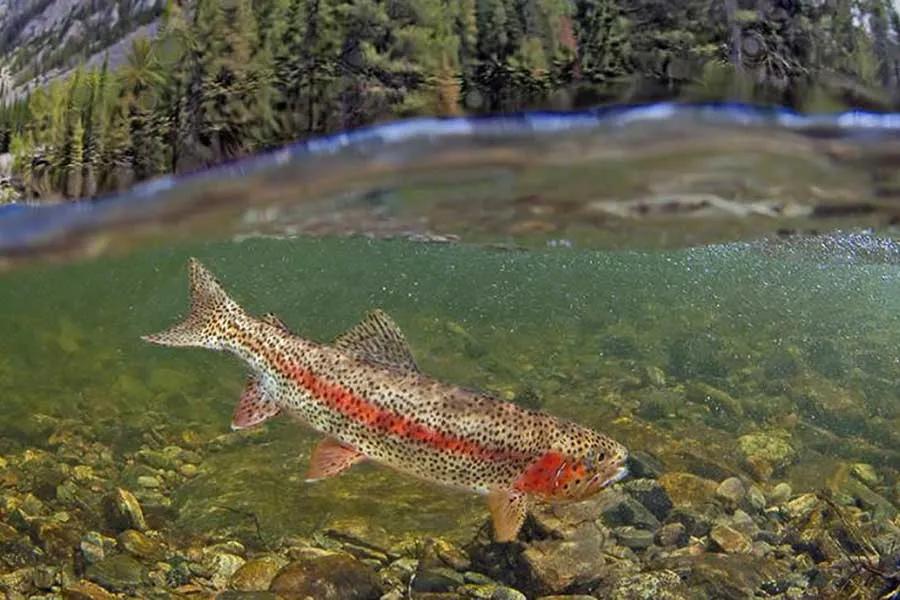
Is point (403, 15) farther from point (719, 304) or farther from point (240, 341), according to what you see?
point (719, 304)

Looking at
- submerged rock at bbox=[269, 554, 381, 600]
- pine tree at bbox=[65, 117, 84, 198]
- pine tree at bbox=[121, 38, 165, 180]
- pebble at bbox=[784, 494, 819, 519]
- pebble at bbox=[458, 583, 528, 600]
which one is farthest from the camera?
pebble at bbox=[784, 494, 819, 519]

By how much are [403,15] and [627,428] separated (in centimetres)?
873

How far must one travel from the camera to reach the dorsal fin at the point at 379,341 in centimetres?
659

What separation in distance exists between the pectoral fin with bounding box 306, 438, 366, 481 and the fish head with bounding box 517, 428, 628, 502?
1.27m

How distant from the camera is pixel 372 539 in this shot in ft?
29.6

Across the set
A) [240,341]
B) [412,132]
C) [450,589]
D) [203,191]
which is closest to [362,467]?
[450,589]

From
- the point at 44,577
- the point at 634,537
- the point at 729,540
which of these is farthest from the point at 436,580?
the point at 44,577

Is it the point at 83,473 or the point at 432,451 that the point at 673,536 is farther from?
the point at 83,473

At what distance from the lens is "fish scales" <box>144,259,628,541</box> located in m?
5.96

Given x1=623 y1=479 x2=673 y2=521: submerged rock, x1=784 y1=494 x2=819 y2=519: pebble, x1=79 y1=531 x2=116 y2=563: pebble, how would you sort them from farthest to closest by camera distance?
x1=784 y1=494 x2=819 y2=519: pebble, x1=623 y1=479 x2=673 y2=521: submerged rock, x1=79 y1=531 x2=116 y2=563: pebble

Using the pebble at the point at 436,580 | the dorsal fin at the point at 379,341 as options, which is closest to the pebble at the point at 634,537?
the pebble at the point at 436,580

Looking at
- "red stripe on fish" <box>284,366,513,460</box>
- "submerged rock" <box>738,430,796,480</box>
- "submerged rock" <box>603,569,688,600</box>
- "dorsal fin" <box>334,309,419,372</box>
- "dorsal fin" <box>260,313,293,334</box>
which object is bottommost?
"submerged rock" <box>738,430,796,480</box>

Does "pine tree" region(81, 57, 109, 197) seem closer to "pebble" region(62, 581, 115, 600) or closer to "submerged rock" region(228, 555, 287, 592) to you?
"pebble" region(62, 581, 115, 600)

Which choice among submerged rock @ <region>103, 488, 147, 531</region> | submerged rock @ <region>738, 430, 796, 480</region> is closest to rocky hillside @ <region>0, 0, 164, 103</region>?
submerged rock @ <region>103, 488, 147, 531</region>
